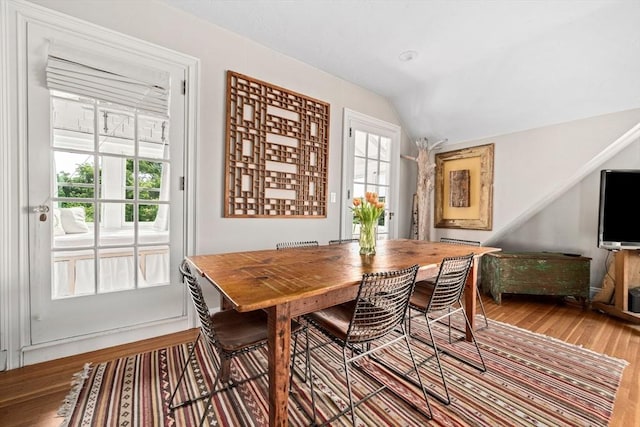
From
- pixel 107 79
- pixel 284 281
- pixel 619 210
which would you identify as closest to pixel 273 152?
pixel 107 79

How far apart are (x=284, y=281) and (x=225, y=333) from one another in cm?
45

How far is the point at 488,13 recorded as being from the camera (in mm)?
2160

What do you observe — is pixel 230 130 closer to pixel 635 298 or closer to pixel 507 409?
pixel 507 409

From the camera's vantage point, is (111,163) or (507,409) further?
(111,163)

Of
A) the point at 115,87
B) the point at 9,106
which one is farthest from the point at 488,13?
the point at 9,106

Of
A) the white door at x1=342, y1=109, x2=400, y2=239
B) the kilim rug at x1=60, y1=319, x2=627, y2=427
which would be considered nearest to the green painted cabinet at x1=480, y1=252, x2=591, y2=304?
the kilim rug at x1=60, y1=319, x2=627, y2=427

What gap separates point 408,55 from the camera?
9.22 feet

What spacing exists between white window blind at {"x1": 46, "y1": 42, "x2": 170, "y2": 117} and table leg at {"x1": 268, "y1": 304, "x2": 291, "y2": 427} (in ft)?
6.63

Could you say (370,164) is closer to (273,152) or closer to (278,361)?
(273,152)

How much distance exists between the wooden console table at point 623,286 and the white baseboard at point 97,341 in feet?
13.4

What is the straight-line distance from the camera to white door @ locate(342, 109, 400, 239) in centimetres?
355

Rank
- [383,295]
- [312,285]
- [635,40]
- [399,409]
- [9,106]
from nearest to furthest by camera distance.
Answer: [312,285]
[383,295]
[399,409]
[9,106]
[635,40]

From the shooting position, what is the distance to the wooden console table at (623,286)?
263cm

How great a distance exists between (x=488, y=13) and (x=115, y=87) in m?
2.92
